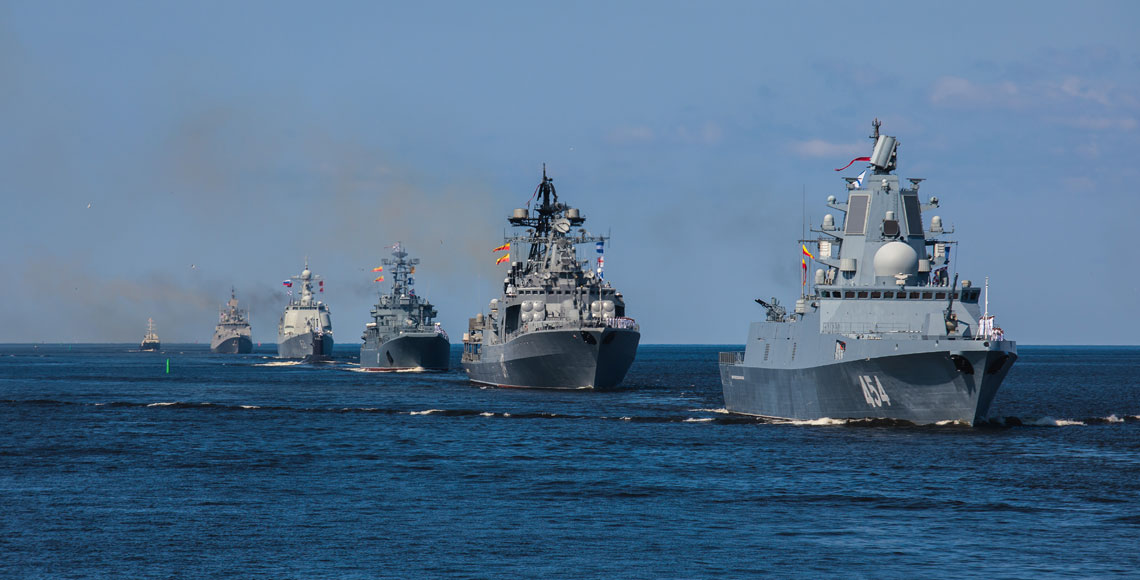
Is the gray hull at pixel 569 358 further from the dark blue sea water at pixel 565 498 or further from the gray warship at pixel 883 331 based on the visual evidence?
the gray warship at pixel 883 331

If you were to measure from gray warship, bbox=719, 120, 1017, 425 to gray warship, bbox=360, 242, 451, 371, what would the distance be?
73649mm

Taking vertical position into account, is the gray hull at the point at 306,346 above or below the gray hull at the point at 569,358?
above

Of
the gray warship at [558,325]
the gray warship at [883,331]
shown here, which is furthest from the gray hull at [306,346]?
the gray warship at [883,331]

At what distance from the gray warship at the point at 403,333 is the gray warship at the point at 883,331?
7365 centimetres

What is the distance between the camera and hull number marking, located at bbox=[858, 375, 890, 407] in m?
38.5

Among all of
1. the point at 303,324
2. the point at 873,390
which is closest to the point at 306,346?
the point at 303,324

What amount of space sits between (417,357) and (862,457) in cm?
8737

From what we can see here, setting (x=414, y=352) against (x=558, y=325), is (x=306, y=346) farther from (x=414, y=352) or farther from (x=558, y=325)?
(x=558, y=325)

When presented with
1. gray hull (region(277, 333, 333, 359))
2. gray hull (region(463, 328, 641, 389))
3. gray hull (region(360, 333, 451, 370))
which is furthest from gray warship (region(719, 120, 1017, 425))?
gray hull (region(277, 333, 333, 359))

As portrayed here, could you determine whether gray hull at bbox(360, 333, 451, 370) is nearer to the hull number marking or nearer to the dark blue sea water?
the dark blue sea water

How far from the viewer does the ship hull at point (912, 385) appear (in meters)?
36.8

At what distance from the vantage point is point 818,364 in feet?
133

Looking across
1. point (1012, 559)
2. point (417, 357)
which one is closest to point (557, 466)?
point (1012, 559)

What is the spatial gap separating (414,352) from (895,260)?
270 ft
